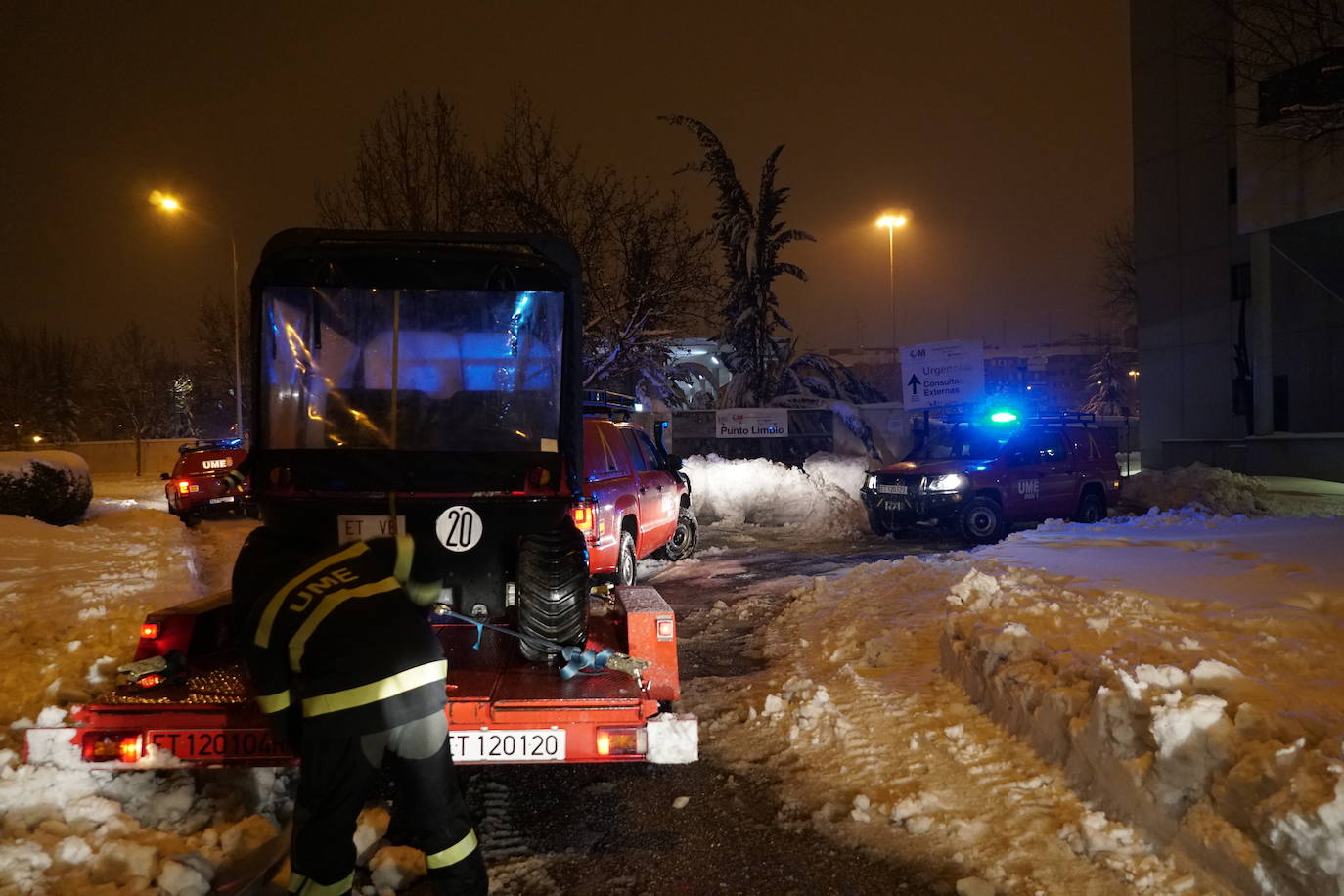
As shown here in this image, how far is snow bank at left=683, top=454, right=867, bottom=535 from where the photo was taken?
16.7 meters

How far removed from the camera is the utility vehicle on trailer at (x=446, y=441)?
16.4ft

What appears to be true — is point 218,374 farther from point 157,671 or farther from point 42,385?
point 157,671

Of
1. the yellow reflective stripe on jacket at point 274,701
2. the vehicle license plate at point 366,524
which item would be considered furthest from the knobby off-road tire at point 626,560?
the yellow reflective stripe on jacket at point 274,701

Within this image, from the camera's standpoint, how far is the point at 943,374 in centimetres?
1873

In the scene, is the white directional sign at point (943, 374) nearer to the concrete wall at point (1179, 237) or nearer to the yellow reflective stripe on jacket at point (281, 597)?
the concrete wall at point (1179, 237)

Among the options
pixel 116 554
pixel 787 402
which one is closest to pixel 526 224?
pixel 787 402

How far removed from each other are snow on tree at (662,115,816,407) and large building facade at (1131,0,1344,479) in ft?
35.7

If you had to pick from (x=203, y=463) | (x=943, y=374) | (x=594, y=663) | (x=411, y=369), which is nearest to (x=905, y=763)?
(x=594, y=663)

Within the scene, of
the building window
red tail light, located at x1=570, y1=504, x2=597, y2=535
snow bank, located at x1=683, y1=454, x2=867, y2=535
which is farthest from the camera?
the building window

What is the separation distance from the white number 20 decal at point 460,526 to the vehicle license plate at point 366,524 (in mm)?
229

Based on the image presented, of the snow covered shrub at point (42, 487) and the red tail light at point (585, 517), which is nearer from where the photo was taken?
the red tail light at point (585, 517)

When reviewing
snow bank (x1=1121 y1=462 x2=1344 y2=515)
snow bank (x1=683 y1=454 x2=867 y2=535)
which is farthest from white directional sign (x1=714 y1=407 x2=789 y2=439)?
snow bank (x1=1121 y1=462 x2=1344 y2=515)

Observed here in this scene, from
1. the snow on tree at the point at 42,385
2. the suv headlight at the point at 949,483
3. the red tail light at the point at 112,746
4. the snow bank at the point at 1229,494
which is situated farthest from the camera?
the snow on tree at the point at 42,385

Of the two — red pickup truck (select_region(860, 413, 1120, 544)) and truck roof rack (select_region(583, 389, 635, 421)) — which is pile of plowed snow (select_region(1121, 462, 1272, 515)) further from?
truck roof rack (select_region(583, 389, 635, 421))
